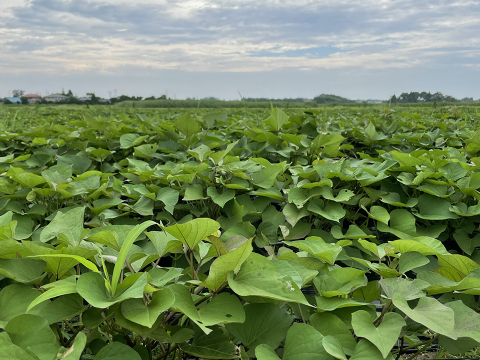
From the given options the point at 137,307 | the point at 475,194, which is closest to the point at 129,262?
the point at 137,307

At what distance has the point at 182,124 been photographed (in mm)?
2260

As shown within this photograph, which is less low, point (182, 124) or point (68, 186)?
point (182, 124)

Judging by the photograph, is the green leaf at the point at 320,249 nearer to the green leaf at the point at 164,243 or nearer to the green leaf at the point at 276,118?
the green leaf at the point at 164,243

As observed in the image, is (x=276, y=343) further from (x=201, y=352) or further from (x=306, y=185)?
(x=306, y=185)

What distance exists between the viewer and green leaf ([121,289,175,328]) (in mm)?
616

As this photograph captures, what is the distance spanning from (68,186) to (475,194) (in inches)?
65.9

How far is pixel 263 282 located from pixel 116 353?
299 mm

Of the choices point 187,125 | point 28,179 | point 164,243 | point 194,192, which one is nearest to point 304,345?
point 164,243

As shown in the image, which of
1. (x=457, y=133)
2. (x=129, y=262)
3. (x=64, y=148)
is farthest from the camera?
(x=457, y=133)

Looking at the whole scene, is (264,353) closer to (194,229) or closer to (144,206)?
(194,229)

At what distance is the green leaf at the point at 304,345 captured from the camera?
2.21 feet

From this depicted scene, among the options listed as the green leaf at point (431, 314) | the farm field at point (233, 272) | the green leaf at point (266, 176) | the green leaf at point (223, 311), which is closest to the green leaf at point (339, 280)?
the farm field at point (233, 272)

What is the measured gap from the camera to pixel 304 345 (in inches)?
26.9

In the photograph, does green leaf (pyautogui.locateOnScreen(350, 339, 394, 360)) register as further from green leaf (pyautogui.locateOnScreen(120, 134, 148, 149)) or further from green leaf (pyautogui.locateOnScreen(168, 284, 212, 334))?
green leaf (pyautogui.locateOnScreen(120, 134, 148, 149))
